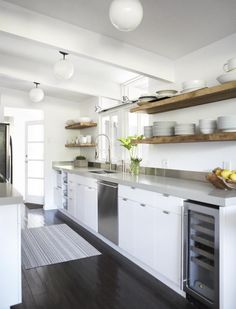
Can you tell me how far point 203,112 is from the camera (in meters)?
2.73

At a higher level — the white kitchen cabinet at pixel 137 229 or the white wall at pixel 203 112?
the white wall at pixel 203 112

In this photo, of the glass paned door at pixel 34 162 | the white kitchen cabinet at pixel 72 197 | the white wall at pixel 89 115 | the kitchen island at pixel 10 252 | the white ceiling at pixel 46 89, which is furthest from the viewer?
the glass paned door at pixel 34 162

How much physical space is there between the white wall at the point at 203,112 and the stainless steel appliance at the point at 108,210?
77 centimetres

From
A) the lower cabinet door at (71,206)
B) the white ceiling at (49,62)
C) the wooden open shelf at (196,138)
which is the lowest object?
the lower cabinet door at (71,206)

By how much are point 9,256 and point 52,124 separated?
13.3ft

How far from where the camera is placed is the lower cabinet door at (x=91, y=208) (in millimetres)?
3633

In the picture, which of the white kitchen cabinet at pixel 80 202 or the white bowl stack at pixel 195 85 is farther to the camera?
the white kitchen cabinet at pixel 80 202

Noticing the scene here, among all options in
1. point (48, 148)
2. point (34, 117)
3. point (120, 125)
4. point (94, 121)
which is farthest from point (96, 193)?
point (34, 117)

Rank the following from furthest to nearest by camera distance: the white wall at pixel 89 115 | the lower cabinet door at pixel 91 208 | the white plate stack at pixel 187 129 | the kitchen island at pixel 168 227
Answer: the white wall at pixel 89 115
the lower cabinet door at pixel 91 208
the white plate stack at pixel 187 129
the kitchen island at pixel 168 227

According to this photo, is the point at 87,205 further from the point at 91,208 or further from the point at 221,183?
the point at 221,183

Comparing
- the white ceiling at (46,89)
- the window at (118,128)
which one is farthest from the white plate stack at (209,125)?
the white ceiling at (46,89)

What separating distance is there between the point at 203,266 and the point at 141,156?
2.18 m

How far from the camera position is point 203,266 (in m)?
1.96

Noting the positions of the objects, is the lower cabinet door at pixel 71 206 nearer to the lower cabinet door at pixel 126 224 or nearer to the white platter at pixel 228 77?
the lower cabinet door at pixel 126 224
